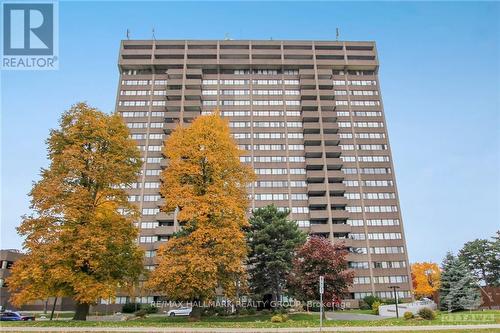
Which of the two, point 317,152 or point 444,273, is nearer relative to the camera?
point 444,273

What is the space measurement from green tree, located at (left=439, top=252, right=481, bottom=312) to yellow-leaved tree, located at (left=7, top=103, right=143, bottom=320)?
34.3m

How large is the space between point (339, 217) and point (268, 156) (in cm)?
2090

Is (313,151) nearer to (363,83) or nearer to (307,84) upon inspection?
(307,84)

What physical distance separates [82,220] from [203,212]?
8242 millimetres

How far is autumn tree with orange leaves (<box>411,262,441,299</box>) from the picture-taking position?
81.8 m

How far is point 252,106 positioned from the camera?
8794 cm

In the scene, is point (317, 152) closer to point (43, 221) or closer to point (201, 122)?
point (201, 122)

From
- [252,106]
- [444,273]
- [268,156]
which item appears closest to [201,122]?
[444,273]

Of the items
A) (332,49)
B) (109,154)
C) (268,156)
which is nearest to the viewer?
(109,154)

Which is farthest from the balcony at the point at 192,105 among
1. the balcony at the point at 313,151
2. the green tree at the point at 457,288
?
the green tree at the point at 457,288

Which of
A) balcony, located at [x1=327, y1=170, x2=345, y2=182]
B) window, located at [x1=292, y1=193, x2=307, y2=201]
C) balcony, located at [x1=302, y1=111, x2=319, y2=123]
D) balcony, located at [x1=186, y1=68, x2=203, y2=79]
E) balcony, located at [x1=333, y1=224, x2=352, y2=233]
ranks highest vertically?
balcony, located at [x1=186, y1=68, x2=203, y2=79]

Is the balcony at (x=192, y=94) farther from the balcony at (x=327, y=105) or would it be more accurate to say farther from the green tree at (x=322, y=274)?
the green tree at (x=322, y=274)

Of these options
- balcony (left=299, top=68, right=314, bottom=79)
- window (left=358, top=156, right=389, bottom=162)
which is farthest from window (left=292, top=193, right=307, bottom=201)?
balcony (left=299, top=68, right=314, bottom=79)

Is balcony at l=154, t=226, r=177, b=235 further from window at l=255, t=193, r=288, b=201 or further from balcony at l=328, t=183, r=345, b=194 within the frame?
balcony at l=328, t=183, r=345, b=194
